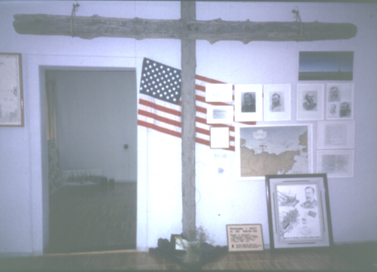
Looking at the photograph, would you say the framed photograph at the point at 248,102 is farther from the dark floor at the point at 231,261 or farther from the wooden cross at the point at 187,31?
the dark floor at the point at 231,261

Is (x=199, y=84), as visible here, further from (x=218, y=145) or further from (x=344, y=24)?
(x=344, y=24)

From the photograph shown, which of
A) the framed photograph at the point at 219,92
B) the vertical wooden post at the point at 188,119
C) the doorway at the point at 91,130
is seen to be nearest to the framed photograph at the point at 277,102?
the framed photograph at the point at 219,92

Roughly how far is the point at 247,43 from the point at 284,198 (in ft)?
6.99

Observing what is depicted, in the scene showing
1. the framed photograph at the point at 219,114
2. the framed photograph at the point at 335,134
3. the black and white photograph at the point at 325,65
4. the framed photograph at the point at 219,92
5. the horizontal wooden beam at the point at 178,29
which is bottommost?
the framed photograph at the point at 335,134

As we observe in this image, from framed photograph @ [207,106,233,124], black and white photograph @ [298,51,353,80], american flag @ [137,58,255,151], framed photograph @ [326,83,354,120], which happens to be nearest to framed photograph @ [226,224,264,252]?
american flag @ [137,58,255,151]

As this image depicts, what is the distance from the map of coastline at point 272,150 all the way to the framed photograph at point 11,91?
295 cm

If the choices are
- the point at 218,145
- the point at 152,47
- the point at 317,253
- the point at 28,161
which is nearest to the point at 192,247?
the point at 218,145

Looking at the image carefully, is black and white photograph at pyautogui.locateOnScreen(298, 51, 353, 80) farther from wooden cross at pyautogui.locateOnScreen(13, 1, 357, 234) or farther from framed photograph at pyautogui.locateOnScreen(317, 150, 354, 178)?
framed photograph at pyautogui.locateOnScreen(317, 150, 354, 178)

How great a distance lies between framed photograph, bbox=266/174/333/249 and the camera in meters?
3.07

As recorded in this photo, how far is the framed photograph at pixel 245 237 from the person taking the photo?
3.08 m

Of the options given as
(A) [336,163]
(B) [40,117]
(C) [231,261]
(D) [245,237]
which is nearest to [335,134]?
(A) [336,163]

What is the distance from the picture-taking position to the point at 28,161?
10.0 feet

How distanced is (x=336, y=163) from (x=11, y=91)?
447cm

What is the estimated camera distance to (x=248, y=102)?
3197 millimetres
